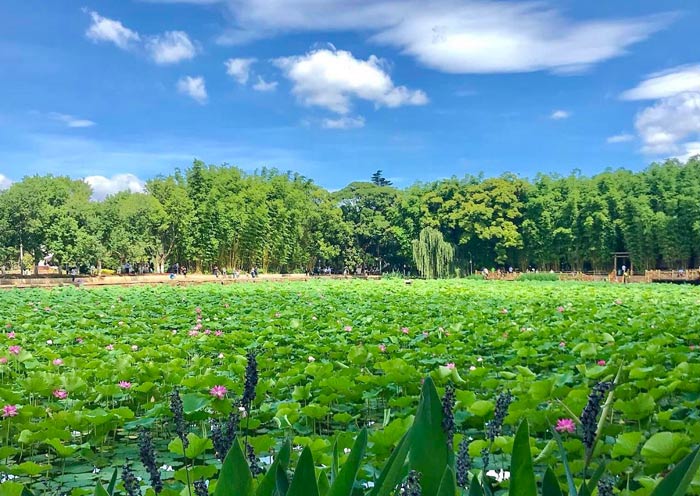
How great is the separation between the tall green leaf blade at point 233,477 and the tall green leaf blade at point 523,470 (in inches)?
16.0

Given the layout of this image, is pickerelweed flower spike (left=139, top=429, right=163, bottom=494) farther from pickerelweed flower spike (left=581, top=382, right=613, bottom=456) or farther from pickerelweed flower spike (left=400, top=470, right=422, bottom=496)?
pickerelweed flower spike (left=581, top=382, right=613, bottom=456)

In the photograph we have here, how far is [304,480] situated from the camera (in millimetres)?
846

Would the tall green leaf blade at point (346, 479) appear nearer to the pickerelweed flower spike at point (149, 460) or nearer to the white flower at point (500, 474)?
the pickerelweed flower spike at point (149, 460)

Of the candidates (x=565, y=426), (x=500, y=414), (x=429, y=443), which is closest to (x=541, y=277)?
(x=565, y=426)

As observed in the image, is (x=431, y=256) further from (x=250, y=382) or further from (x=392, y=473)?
(x=392, y=473)

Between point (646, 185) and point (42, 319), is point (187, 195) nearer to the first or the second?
point (646, 185)

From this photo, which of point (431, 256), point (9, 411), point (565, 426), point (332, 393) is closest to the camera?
point (565, 426)

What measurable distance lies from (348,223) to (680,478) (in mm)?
47720

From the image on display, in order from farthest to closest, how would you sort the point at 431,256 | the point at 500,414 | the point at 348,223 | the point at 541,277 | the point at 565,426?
the point at 348,223, the point at 431,256, the point at 541,277, the point at 565,426, the point at 500,414

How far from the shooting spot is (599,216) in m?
39.0

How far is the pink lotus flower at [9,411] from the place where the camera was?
3.12 metres

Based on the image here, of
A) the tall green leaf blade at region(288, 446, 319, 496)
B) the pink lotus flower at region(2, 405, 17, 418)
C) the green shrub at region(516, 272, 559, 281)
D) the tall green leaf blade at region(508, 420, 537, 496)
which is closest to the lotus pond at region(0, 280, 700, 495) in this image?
the pink lotus flower at region(2, 405, 17, 418)

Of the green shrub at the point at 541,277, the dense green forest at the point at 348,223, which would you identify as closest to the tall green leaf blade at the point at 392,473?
the green shrub at the point at 541,277

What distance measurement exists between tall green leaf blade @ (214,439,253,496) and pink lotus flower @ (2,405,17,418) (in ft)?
9.12
